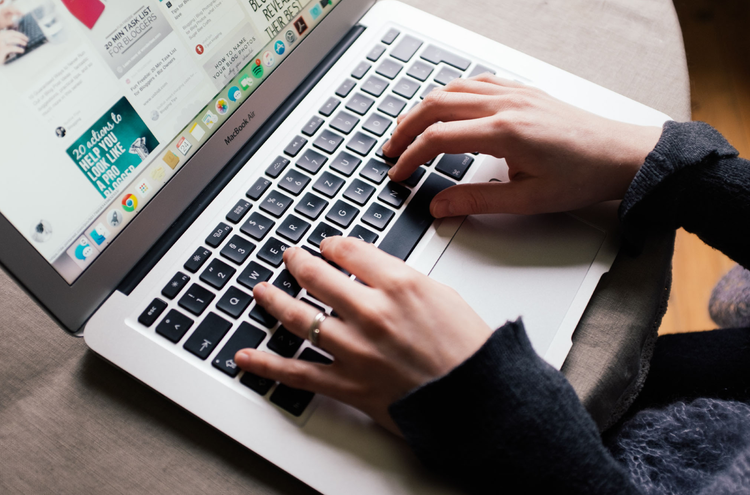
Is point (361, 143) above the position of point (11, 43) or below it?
above

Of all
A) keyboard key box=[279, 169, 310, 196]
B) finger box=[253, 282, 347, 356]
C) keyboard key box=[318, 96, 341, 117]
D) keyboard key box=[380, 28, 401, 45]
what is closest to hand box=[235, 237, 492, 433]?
finger box=[253, 282, 347, 356]

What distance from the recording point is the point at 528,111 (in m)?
0.53

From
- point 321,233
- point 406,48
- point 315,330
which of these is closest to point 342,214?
point 321,233

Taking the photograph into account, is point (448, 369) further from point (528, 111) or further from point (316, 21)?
point (316, 21)

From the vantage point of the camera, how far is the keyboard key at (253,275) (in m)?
0.48

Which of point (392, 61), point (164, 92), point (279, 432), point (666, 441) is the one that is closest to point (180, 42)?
point (164, 92)

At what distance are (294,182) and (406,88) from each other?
18 cm

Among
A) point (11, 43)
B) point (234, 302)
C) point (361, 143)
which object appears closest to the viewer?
point (11, 43)

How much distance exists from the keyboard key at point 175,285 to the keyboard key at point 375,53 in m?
0.34

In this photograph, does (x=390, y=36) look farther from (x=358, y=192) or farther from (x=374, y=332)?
(x=374, y=332)

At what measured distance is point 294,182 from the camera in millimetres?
540

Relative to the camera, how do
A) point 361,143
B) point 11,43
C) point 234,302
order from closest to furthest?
point 11,43 < point 234,302 < point 361,143

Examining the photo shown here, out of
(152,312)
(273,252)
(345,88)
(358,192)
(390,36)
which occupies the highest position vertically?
(390,36)

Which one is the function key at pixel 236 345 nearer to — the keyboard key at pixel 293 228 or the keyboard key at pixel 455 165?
the keyboard key at pixel 293 228
